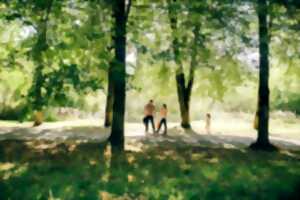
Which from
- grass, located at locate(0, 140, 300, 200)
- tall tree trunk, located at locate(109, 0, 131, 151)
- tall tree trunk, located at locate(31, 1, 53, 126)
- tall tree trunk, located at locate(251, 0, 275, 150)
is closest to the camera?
grass, located at locate(0, 140, 300, 200)

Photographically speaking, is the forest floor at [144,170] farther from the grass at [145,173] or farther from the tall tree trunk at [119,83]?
the tall tree trunk at [119,83]

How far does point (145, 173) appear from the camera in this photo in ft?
45.3

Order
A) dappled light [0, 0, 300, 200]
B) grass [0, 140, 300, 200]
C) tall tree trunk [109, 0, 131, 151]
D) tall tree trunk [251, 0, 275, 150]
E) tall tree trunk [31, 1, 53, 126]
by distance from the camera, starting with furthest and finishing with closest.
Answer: tall tree trunk [251, 0, 275, 150] → tall tree trunk [109, 0, 131, 151] → tall tree trunk [31, 1, 53, 126] → dappled light [0, 0, 300, 200] → grass [0, 140, 300, 200]

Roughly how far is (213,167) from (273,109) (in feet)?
110

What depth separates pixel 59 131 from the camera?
913 inches

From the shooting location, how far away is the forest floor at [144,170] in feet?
40.1

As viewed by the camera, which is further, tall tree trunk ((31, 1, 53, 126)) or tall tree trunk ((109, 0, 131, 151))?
tall tree trunk ((109, 0, 131, 151))

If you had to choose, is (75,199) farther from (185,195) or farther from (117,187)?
(185,195)

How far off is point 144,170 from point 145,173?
30cm

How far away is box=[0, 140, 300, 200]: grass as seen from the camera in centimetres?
1219

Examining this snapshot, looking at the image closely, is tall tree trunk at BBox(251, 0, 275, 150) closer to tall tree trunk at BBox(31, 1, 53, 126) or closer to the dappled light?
the dappled light

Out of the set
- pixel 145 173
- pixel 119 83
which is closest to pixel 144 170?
pixel 145 173

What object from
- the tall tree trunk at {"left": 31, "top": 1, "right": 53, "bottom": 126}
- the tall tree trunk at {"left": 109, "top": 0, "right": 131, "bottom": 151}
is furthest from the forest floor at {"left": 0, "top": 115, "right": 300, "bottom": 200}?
the tall tree trunk at {"left": 31, "top": 1, "right": 53, "bottom": 126}

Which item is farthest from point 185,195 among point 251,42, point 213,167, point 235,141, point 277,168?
point 235,141
